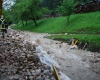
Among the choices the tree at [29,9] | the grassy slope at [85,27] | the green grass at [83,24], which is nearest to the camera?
the grassy slope at [85,27]

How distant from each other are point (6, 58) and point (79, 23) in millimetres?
24733

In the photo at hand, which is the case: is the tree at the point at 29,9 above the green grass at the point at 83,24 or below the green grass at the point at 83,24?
above

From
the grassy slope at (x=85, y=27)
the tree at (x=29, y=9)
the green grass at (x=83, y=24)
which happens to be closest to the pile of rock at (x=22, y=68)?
the grassy slope at (x=85, y=27)

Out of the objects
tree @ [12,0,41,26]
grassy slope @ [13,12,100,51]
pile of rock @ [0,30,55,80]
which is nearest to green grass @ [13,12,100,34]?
grassy slope @ [13,12,100,51]

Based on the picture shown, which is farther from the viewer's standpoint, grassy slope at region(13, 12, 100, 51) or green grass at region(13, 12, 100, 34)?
green grass at region(13, 12, 100, 34)

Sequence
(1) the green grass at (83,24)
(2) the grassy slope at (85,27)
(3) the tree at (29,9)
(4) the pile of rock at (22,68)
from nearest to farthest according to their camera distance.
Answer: (4) the pile of rock at (22,68)
(2) the grassy slope at (85,27)
(1) the green grass at (83,24)
(3) the tree at (29,9)

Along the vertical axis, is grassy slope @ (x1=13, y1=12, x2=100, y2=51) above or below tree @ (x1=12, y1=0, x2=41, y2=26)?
below

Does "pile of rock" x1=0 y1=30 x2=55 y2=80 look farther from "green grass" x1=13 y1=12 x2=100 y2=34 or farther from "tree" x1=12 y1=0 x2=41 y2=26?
"tree" x1=12 y1=0 x2=41 y2=26

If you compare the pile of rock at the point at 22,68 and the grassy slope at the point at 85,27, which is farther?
the grassy slope at the point at 85,27

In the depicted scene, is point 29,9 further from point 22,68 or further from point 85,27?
point 22,68

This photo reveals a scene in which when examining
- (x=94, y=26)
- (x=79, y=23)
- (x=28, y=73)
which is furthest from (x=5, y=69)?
(x=79, y=23)

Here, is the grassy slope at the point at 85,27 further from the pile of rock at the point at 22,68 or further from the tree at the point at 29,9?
the tree at the point at 29,9

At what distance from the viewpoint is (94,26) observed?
1170 inches

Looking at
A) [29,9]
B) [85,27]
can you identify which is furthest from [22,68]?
[29,9]
